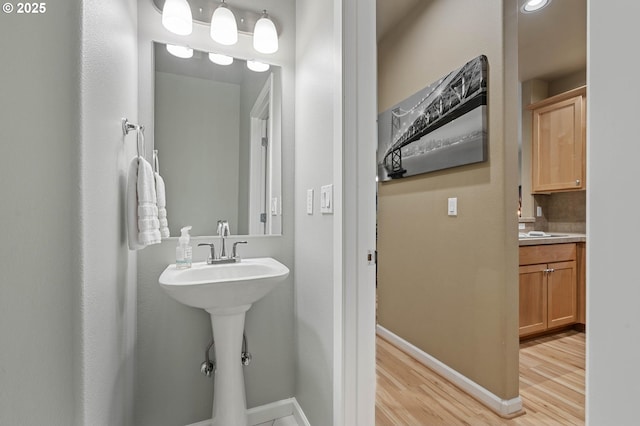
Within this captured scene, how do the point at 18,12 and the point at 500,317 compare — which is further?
the point at 500,317

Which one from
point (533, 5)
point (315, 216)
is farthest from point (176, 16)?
point (533, 5)

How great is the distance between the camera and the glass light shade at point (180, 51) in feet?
5.01

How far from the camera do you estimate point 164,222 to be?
138 cm

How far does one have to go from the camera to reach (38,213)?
693 millimetres

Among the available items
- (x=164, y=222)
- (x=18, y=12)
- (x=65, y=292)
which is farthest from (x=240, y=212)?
(x=18, y=12)

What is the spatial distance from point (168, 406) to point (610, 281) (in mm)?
1841

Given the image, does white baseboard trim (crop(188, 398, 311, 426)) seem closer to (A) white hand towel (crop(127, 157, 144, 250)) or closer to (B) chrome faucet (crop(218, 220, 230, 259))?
(B) chrome faucet (crop(218, 220, 230, 259))

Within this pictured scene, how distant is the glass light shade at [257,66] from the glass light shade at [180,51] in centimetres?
31

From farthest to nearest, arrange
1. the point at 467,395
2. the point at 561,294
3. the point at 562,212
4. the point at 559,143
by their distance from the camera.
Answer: the point at 562,212
the point at 559,143
the point at 561,294
the point at 467,395

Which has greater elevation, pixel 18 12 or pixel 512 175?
pixel 18 12

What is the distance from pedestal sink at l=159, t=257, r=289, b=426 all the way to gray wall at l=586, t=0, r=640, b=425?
1055 millimetres

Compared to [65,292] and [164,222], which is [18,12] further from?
[164,222]

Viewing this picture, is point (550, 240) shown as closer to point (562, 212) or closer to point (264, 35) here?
point (562, 212)

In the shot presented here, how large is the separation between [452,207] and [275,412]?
169 cm
